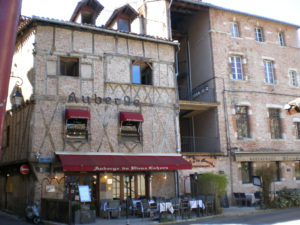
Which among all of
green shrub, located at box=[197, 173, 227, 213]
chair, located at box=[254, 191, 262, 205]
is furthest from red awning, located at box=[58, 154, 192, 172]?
chair, located at box=[254, 191, 262, 205]

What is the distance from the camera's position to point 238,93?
1791cm

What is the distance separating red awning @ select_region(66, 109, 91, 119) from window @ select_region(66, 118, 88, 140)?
1.46ft

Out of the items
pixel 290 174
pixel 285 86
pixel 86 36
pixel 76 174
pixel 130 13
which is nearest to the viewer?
pixel 76 174

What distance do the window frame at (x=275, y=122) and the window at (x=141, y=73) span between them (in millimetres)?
8033

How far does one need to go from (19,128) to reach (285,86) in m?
15.2

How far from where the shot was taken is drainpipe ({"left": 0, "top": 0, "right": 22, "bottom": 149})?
4.72 ft

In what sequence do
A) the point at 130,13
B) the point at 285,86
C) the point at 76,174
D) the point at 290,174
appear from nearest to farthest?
the point at 76,174 → the point at 130,13 → the point at 290,174 → the point at 285,86

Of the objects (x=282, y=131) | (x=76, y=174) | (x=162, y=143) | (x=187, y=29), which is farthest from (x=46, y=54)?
(x=282, y=131)

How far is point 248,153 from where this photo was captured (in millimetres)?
16953

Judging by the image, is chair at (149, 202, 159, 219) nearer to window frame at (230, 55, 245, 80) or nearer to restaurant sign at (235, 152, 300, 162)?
restaurant sign at (235, 152, 300, 162)

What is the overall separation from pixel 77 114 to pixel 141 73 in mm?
4171

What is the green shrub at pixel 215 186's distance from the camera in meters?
12.9

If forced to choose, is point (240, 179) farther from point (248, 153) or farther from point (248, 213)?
point (248, 213)

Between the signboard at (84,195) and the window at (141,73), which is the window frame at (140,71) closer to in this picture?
the window at (141,73)
